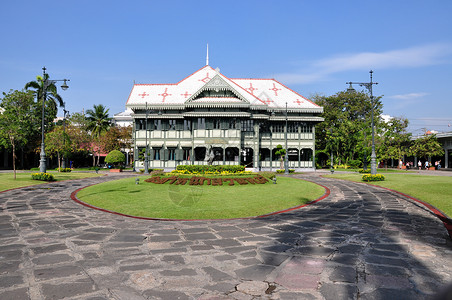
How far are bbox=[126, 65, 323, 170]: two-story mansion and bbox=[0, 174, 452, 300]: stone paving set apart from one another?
27.5 m

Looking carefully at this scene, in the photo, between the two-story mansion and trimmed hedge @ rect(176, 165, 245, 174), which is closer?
trimmed hedge @ rect(176, 165, 245, 174)

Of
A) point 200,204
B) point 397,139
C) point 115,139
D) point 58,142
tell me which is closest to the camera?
point 200,204

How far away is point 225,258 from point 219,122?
3339 centimetres

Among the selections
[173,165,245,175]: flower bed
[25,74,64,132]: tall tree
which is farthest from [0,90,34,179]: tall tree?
[173,165,245,175]: flower bed

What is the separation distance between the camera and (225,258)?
5859mm

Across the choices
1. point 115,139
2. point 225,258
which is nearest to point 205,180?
point 225,258

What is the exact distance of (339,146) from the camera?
50.5 m

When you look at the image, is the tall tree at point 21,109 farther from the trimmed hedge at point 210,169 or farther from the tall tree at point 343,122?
the tall tree at point 343,122

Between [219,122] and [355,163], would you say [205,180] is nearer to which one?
[219,122]

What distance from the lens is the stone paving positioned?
4.50 meters

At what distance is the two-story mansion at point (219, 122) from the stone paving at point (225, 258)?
90.2 ft

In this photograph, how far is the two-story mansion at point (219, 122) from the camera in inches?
1517

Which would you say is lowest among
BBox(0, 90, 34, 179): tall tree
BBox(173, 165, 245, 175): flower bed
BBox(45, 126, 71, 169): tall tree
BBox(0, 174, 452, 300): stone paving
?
BBox(0, 174, 452, 300): stone paving

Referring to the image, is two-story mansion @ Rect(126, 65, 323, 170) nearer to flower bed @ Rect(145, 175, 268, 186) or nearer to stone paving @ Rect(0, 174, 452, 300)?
flower bed @ Rect(145, 175, 268, 186)
